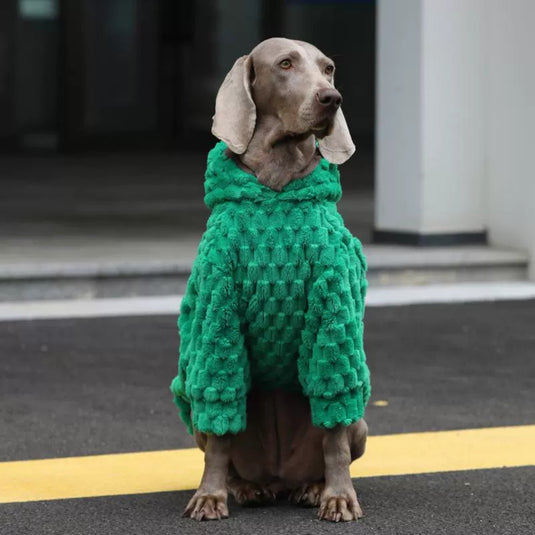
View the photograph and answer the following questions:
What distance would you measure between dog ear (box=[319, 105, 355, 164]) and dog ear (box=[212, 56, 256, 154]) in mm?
230

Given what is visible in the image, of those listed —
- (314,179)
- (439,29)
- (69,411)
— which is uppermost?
(439,29)

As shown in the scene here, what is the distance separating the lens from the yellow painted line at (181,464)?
5.33 m

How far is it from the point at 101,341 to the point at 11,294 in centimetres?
147

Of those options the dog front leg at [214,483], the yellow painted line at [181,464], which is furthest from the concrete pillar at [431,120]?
the dog front leg at [214,483]

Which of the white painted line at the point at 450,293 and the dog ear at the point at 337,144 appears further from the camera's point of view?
the white painted line at the point at 450,293

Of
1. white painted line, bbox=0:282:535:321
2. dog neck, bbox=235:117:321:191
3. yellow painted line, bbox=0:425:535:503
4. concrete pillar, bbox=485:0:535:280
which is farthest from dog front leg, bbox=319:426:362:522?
concrete pillar, bbox=485:0:535:280

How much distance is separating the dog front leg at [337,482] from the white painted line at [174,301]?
14.6 ft

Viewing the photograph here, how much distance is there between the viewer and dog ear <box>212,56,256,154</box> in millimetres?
4664

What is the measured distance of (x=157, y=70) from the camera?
24.3 m

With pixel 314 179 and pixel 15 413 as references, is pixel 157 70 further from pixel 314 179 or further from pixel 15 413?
pixel 314 179

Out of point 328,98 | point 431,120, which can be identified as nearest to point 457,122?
point 431,120

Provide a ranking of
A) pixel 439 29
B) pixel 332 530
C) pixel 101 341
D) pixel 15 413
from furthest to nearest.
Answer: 1. pixel 439 29
2. pixel 101 341
3. pixel 15 413
4. pixel 332 530

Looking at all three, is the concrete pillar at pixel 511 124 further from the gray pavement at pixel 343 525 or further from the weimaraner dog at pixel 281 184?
the weimaraner dog at pixel 281 184

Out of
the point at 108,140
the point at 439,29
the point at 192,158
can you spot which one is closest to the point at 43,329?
the point at 439,29
